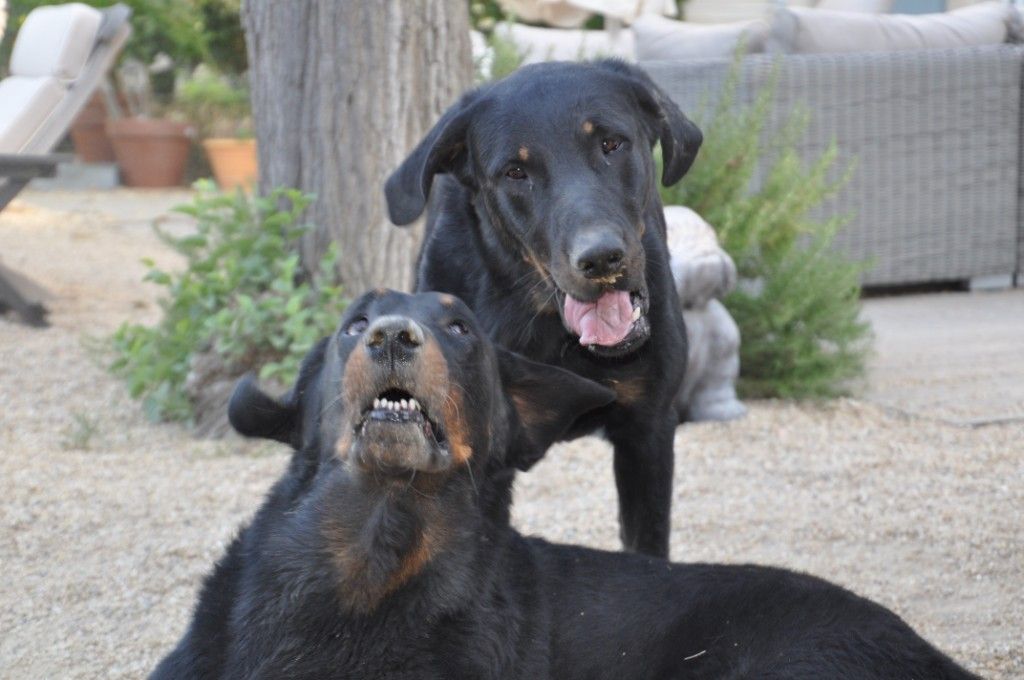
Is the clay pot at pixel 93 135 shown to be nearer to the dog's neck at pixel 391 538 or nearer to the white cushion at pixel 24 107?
the white cushion at pixel 24 107

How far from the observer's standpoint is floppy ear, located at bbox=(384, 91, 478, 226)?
342 centimetres

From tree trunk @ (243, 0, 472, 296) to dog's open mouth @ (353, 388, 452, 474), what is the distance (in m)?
3.20

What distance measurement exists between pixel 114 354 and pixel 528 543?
4.37 m

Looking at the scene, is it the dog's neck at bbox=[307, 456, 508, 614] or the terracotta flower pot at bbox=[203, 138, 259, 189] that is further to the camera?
the terracotta flower pot at bbox=[203, 138, 259, 189]

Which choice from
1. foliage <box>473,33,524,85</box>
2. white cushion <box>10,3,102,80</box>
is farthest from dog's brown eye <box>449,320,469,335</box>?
white cushion <box>10,3,102,80</box>

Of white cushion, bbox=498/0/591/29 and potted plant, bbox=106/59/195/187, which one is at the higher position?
white cushion, bbox=498/0/591/29

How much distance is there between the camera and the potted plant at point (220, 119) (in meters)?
13.8

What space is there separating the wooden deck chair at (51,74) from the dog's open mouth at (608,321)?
567 centimetres

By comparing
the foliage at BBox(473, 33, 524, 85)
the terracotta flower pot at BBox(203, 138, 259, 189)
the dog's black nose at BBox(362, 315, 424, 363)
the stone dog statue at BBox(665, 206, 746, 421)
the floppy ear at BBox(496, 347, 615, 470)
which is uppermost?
the dog's black nose at BBox(362, 315, 424, 363)

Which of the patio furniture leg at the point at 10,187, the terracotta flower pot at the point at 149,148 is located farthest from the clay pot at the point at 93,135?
the patio furniture leg at the point at 10,187

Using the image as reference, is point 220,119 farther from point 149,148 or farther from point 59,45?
point 59,45

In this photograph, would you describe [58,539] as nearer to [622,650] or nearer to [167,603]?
[167,603]

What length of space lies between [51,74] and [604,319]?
7044mm

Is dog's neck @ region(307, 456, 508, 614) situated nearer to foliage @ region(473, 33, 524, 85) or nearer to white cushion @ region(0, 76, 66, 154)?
foliage @ region(473, 33, 524, 85)
